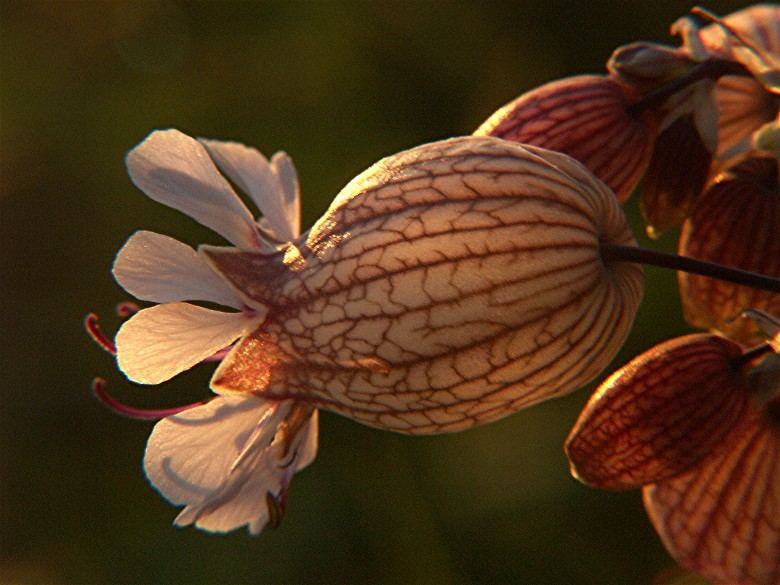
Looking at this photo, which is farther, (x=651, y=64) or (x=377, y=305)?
(x=651, y=64)

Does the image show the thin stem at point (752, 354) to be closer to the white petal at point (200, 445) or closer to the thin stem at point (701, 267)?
the thin stem at point (701, 267)

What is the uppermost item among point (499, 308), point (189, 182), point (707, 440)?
point (189, 182)

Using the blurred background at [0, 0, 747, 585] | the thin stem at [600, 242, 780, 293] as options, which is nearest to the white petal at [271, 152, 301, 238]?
the thin stem at [600, 242, 780, 293]

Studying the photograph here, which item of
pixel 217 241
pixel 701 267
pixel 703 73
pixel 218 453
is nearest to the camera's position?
pixel 701 267

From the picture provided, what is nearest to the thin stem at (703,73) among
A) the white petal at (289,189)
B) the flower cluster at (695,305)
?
the flower cluster at (695,305)

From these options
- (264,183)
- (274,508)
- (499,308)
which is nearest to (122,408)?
(274,508)

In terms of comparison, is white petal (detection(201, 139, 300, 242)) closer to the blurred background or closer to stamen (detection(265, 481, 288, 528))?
stamen (detection(265, 481, 288, 528))

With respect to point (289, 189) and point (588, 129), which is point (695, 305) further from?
point (289, 189)
